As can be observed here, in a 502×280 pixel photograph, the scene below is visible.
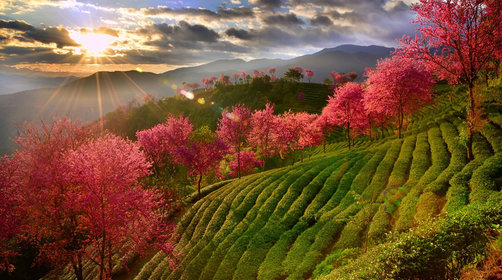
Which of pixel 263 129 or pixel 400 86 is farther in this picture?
pixel 263 129

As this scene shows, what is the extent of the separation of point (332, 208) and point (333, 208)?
0.09 m

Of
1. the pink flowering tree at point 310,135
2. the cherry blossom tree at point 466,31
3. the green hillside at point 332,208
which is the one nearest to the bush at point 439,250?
the green hillside at point 332,208

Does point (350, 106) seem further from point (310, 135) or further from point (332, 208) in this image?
point (332, 208)

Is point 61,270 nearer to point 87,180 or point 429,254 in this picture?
point 87,180

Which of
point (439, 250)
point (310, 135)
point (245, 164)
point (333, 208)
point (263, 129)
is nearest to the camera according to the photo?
point (439, 250)

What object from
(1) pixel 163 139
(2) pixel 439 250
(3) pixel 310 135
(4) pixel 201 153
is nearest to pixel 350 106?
(3) pixel 310 135

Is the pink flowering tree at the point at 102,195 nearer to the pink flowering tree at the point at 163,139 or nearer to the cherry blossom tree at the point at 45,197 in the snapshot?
the cherry blossom tree at the point at 45,197

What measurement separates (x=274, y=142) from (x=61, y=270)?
4269 centimetres

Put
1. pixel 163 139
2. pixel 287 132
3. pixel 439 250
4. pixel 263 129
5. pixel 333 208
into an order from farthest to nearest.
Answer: pixel 263 129
pixel 287 132
pixel 163 139
pixel 333 208
pixel 439 250

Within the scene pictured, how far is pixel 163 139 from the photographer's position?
47188 millimetres

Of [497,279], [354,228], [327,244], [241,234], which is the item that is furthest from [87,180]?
[497,279]

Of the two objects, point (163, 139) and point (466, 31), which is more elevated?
point (466, 31)

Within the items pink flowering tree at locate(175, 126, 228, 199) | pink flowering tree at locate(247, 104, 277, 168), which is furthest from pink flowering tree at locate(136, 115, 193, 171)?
pink flowering tree at locate(247, 104, 277, 168)

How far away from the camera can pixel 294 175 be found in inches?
1340
